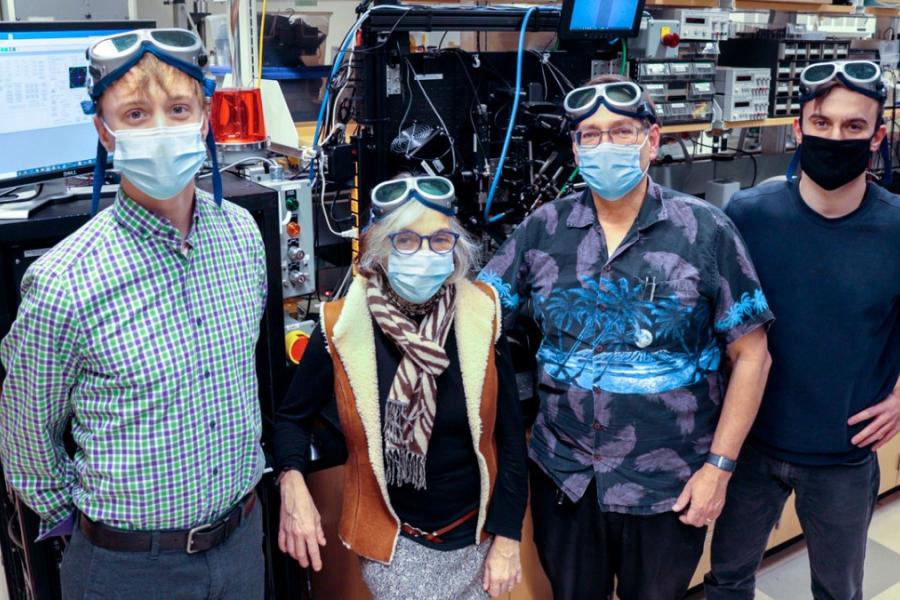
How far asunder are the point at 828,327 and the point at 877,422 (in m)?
0.25

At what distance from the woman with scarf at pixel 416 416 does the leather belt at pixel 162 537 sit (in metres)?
0.18

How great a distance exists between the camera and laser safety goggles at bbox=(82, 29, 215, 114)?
1.16 m

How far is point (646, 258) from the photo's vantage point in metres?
1.58


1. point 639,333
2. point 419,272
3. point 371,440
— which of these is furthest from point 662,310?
point 371,440

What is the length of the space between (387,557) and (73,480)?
21.6 inches

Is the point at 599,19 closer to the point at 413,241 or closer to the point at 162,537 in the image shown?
the point at 413,241

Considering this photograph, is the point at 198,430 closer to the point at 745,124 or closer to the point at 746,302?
the point at 746,302

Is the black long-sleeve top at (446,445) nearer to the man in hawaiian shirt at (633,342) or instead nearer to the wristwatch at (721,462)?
the man in hawaiian shirt at (633,342)

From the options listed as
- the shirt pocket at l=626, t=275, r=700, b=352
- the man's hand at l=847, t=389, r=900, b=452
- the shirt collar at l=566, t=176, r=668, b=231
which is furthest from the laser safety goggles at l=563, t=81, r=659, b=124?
the man's hand at l=847, t=389, r=900, b=452

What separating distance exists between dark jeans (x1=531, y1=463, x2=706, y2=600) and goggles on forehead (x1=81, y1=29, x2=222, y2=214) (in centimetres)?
102

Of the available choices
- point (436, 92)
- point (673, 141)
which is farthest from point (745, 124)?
point (436, 92)

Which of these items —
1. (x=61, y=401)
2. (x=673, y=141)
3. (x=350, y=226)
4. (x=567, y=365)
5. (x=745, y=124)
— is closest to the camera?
(x=61, y=401)

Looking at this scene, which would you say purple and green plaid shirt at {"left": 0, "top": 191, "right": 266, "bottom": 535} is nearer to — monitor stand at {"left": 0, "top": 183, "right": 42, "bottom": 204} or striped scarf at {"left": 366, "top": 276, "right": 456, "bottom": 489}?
striped scarf at {"left": 366, "top": 276, "right": 456, "bottom": 489}

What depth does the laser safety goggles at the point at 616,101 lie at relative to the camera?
159 centimetres
